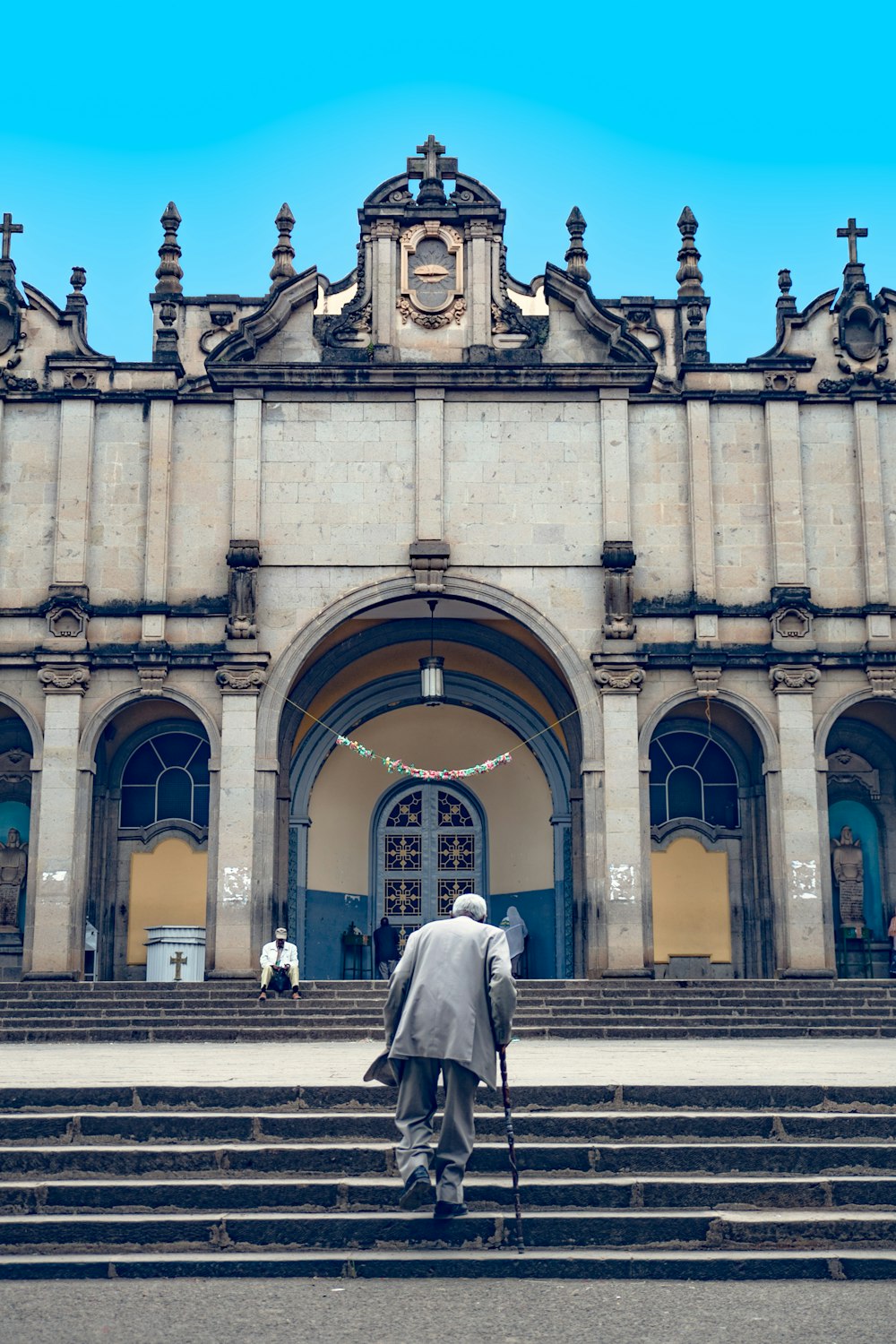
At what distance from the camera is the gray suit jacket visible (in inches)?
338

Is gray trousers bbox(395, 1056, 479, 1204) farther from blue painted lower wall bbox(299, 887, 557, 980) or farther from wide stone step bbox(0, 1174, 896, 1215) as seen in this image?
blue painted lower wall bbox(299, 887, 557, 980)

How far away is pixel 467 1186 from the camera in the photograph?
29.2 feet

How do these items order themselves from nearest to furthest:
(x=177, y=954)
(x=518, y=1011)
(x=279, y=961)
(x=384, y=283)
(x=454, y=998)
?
(x=454, y=998) → (x=518, y=1011) → (x=279, y=961) → (x=177, y=954) → (x=384, y=283)

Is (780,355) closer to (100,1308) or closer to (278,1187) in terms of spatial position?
(278,1187)

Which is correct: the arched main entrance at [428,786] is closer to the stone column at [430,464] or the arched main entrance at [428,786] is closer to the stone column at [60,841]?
the stone column at [430,464]

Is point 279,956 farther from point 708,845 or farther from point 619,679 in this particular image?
point 708,845

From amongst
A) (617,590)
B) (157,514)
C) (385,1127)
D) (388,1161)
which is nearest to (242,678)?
(157,514)

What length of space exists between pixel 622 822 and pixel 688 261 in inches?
383

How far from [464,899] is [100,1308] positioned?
2996 millimetres

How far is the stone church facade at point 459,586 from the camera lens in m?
23.4

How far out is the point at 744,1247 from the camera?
333 inches

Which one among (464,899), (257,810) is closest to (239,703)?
(257,810)

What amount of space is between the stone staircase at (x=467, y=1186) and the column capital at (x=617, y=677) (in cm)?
1328

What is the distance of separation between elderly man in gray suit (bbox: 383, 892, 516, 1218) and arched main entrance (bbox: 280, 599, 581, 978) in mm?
16260
